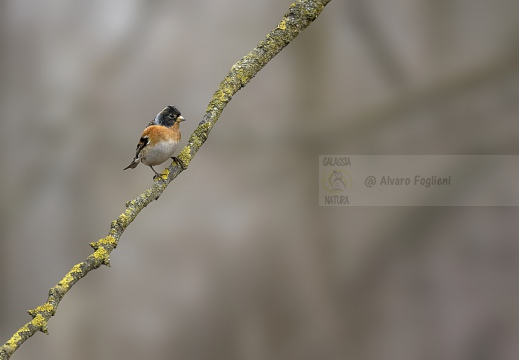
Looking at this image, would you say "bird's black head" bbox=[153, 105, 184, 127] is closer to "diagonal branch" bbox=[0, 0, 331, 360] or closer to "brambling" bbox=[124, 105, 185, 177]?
"brambling" bbox=[124, 105, 185, 177]

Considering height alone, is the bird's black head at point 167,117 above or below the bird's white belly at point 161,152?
above

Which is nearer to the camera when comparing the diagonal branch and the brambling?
the diagonal branch

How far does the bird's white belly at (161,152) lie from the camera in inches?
34.8

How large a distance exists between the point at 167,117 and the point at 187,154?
0.15 meters

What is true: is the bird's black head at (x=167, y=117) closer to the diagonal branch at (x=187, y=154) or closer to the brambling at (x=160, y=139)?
the brambling at (x=160, y=139)

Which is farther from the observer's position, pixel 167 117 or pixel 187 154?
pixel 167 117

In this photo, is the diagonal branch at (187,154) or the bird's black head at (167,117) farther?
the bird's black head at (167,117)

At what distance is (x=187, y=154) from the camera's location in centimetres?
81

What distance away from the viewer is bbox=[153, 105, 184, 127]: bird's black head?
933mm

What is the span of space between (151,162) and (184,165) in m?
0.13

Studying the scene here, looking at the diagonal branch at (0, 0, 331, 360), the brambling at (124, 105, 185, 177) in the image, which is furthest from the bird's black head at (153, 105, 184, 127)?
the diagonal branch at (0, 0, 331, 360)

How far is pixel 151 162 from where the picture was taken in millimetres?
916

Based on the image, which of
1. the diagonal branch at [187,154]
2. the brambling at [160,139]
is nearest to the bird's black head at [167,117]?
the brambling at [160,139]

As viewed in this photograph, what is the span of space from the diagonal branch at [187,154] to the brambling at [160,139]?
0.07 m
